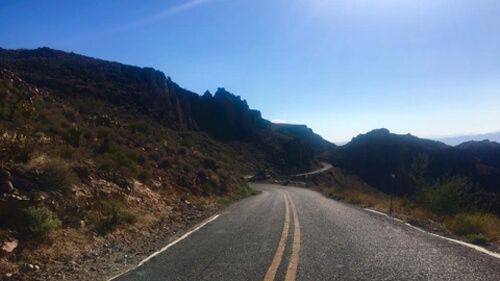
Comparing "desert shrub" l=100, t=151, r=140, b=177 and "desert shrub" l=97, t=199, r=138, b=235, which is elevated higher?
"desert shrub" l=100, t=151, r=140, b=177

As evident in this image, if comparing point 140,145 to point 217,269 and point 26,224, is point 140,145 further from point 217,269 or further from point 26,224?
point 217,269

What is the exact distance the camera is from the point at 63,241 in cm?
916

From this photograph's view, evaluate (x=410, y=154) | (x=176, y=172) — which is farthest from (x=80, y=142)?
(x=410, y=154)

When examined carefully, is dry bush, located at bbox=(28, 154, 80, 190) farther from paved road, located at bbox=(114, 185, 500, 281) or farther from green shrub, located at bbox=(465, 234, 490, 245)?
green shrub, located at bbox=(465, 234, 490, 245)

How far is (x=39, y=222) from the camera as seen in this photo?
8.83m

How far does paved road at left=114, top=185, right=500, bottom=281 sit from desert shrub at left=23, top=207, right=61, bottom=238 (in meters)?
2.48

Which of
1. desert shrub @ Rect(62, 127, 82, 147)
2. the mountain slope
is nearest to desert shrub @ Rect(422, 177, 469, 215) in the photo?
desert shrub @ Rect(62, 127, 82, 147)

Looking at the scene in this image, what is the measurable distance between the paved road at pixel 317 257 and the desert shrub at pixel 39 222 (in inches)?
97.8

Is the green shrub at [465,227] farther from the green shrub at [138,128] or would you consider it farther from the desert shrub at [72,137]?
the green shrub at [138,128]

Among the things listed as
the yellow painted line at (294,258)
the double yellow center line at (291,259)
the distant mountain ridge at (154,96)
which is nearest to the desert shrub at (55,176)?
the double yellow center line at (291,259)

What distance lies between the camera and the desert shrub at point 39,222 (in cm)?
869

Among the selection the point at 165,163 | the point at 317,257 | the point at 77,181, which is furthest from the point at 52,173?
the point at 165,163

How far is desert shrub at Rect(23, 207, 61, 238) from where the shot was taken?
8.69 meters

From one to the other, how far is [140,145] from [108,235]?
15.3 meters
